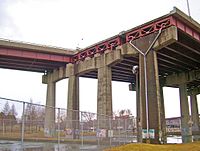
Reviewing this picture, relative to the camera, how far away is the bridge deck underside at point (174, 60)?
1763 inches

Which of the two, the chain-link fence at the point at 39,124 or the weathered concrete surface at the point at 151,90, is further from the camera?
the weathered concrete surface at the point at 151,90

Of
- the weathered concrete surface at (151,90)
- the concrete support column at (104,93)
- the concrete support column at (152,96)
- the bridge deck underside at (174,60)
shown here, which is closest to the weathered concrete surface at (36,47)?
the bridge deck underside at (174,60)

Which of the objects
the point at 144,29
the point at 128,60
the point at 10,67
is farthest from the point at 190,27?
the point at 10,67

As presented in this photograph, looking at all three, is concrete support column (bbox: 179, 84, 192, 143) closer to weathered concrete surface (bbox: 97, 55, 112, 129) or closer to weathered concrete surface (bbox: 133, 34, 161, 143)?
weathered concrete surface (bbox: 97, 55, 112, 129)

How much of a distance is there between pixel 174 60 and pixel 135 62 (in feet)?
25.8

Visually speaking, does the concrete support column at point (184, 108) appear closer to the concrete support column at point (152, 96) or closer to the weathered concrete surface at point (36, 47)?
the concrete support column at point (152, 96)

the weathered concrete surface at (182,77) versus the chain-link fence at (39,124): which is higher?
the weathered concrete surface at (182,77)

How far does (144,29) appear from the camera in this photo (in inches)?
1647

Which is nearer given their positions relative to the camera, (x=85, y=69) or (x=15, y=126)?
(x=15, y=126)

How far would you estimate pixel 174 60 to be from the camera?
5312 cm

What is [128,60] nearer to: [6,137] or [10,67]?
[10,67]


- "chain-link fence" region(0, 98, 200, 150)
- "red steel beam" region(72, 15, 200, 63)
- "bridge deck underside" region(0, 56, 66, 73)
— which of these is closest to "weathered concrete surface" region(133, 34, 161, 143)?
"red steel beam" region(72, 15, 200, 63)

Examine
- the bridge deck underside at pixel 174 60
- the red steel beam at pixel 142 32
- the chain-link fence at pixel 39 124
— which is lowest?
the chain-link fence at pixel 39 124

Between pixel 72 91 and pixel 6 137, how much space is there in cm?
3492
